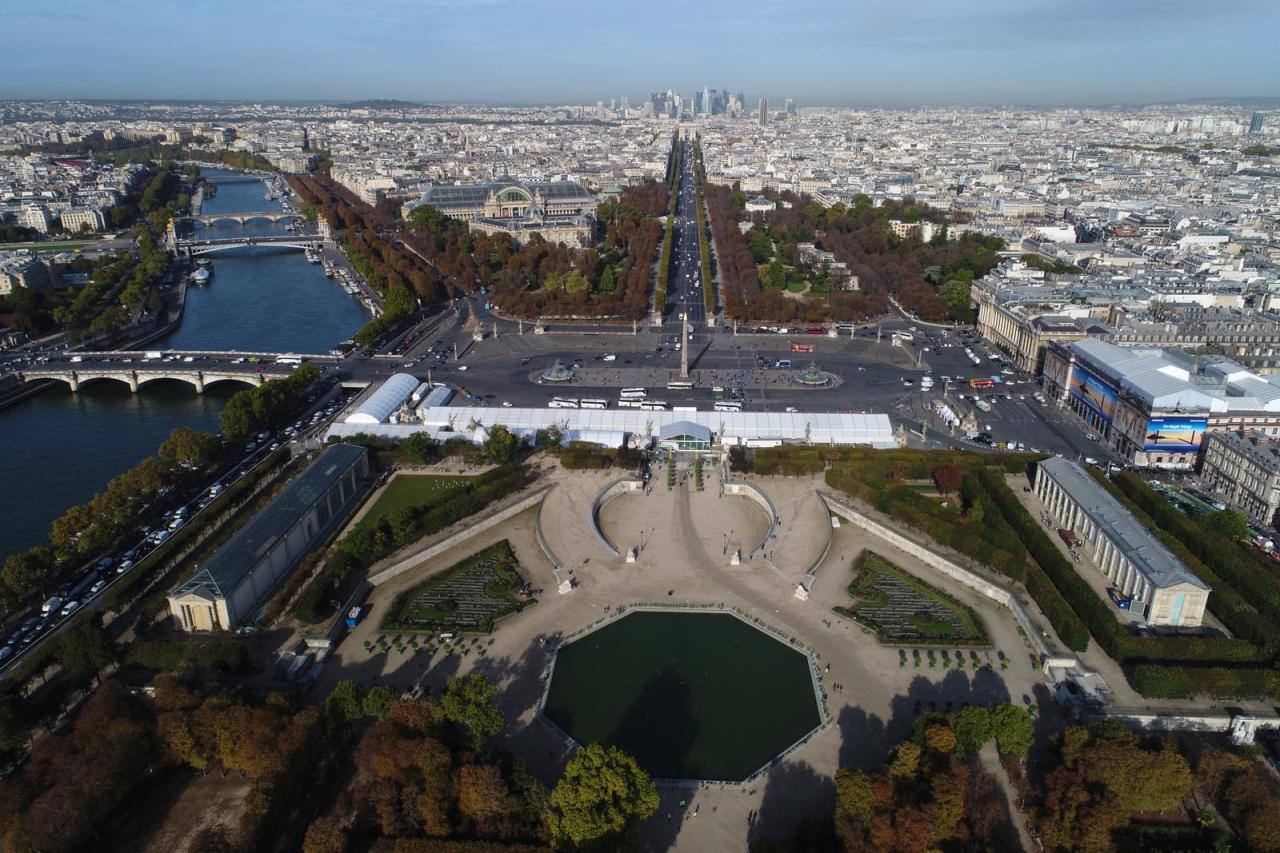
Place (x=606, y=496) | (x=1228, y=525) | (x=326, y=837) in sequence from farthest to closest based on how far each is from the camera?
(x=606, y=496), (x=1228, y=525), (x=326, y=837)

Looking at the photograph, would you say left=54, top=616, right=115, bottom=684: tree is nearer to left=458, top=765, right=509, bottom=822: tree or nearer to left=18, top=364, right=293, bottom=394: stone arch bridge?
left=458, top=765, right=509, bottom=822: tree

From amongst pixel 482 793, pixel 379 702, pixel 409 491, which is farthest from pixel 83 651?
pixel 409 491

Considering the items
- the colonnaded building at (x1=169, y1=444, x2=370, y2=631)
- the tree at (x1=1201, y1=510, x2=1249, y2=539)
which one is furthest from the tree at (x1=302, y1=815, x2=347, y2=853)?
the tree at (x1=1201, y1=510, x2=1249, y2=539)

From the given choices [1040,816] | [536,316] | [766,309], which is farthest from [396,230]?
[1040,816]

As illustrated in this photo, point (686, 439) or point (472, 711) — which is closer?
point (472, 711)

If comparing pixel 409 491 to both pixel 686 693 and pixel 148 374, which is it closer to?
pixel 686 693

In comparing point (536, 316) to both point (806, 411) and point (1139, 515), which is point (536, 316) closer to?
point (806, 411)
